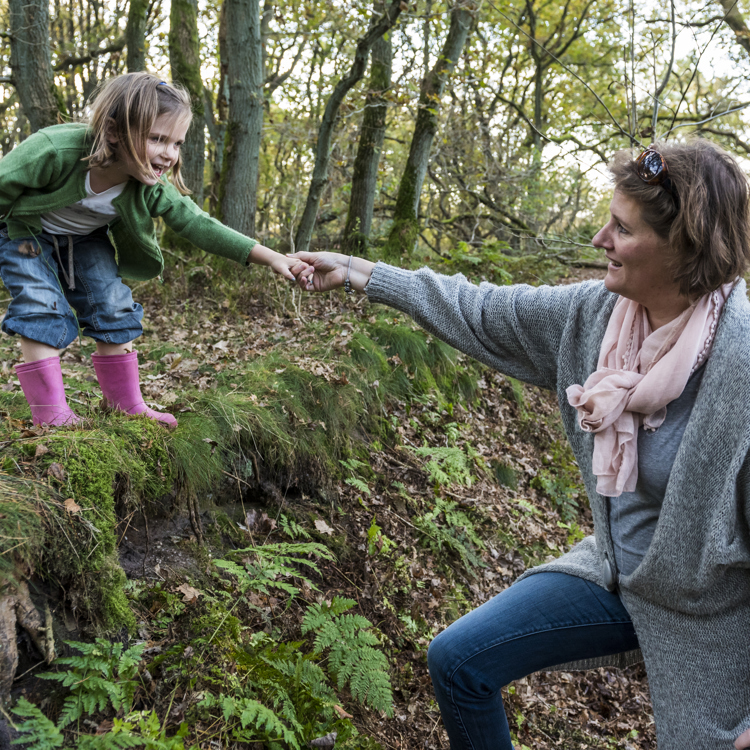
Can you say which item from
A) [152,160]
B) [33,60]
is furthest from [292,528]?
[33,60]

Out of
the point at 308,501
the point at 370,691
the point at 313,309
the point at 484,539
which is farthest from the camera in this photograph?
the point at 313,309

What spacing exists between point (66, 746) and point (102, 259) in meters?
2.45

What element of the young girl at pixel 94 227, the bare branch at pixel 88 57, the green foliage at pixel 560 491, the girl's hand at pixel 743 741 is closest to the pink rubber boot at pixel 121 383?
the young girl at pixel 94 227

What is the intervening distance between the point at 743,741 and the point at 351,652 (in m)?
1.72

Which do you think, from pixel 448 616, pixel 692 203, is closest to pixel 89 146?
pixel 692 203

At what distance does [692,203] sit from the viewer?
2.11 m

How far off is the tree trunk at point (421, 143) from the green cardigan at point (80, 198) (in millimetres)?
5162

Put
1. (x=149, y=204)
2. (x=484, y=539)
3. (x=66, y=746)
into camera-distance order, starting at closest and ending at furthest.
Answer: (x=66, y=746) < (x=149, y=204) < (x=484, y=539)

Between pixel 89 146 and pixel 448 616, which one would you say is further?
pixel 448 616

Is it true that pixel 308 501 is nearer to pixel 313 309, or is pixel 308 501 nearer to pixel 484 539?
pixel 484 539

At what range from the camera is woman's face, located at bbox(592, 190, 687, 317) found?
2223 millimetres

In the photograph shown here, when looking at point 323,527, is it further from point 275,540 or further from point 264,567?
point 264,567

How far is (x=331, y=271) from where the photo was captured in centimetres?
316

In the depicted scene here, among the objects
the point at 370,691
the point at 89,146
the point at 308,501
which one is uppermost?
the point at 89,146
